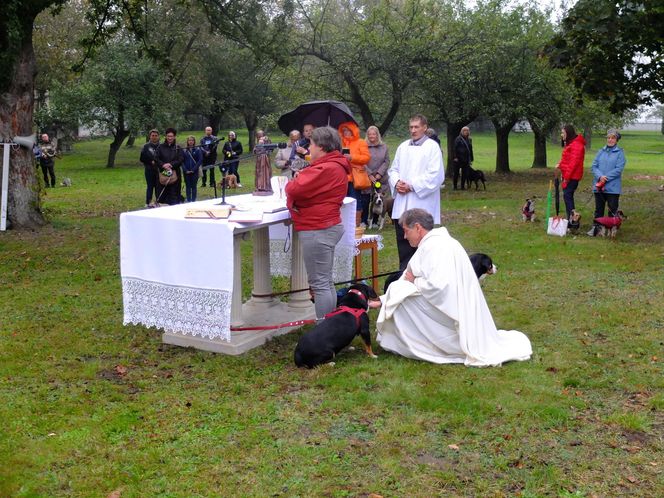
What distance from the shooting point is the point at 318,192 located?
641 centimetres

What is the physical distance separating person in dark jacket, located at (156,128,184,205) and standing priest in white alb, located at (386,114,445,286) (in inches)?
296

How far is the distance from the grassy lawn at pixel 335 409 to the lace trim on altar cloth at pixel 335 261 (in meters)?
1.49

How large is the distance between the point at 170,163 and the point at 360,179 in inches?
186

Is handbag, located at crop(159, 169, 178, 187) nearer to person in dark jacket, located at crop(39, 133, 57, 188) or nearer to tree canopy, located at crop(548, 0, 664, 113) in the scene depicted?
tree canopy, located at crop(548, 0, 664, 113)

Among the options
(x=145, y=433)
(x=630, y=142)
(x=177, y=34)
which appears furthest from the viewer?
(x=630, y=142)

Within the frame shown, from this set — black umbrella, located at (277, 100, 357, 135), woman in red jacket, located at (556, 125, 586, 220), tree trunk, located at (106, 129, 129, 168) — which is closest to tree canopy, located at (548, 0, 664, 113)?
woman in red jacket, located at (556, 125, 586, 220)

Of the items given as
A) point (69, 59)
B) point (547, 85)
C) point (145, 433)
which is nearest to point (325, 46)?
point (547, 85)

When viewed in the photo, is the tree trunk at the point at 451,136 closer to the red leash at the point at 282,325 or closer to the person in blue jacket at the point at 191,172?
the person in blue jacket at the point at 191,172

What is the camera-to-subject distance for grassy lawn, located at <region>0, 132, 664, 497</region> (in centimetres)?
437

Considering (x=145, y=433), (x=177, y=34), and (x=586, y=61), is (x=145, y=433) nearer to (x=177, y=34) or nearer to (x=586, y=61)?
(x=586, y=61)

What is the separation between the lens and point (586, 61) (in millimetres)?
13328

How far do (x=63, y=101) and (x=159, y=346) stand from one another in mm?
27042

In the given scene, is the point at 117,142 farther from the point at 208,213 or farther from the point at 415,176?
the point at 208,213

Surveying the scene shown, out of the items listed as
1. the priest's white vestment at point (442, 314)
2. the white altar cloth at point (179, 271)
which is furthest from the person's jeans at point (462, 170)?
the white altar cloth at point (179, 271)
